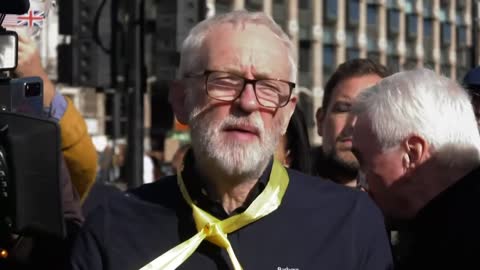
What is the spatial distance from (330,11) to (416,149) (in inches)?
1976

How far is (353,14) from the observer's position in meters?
55.0

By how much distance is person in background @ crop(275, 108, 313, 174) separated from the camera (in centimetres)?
482

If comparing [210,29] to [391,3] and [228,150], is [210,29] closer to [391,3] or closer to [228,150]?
[228,150]

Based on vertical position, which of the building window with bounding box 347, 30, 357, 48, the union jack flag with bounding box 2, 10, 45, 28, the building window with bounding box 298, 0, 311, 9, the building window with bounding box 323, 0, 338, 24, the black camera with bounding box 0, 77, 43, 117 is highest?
the union jack flag with bounding box 2, 10, 45, 28

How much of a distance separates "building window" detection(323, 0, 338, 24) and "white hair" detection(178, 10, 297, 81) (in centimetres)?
5018

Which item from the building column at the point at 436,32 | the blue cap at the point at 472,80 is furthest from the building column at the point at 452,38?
the blue cap at the point at 472,80

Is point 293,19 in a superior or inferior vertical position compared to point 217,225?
inferior

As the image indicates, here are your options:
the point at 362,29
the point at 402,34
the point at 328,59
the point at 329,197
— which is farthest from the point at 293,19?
the point at 329,197

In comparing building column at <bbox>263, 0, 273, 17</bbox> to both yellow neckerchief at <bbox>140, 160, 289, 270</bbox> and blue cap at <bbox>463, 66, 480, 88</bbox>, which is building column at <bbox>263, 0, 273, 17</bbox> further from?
yellow neckerchief at <bbox>140, 160, 289, 270</bbox>

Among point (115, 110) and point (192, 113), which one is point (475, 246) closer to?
point (192, 113)

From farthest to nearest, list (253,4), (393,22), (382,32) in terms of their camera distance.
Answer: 1. (393,22)
2. (382,32)
3. (253,4)

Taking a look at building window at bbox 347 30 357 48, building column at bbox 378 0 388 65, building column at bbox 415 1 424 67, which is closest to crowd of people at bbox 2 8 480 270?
building window at bbox 347 30 357 48

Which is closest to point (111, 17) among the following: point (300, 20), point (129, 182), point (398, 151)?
point (129, 182)

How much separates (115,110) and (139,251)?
44.5 ft
